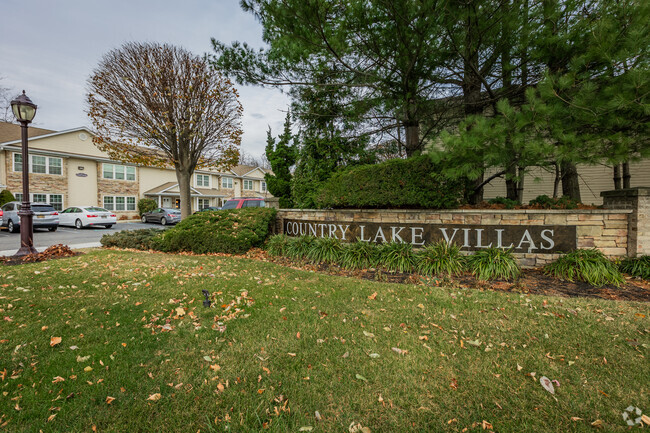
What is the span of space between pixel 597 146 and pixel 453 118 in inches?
137

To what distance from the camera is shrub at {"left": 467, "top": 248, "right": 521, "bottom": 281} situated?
4.80 m

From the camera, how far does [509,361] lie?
2473 mm

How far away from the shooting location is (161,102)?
8.98 meters

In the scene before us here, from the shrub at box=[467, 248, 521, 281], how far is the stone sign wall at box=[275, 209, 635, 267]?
436mm

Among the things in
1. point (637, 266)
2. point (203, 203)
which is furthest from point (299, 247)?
point (203, 203)

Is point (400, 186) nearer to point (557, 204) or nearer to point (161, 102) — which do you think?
point (557, 204)

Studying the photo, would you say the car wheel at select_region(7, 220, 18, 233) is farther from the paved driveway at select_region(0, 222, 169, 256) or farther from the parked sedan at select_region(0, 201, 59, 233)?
the paved driveway at select_region(0, 222, 169, 256)

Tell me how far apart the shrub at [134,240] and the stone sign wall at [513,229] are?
20.2 feet

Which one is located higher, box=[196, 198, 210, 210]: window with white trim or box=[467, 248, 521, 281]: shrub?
box=[196, 198, 210, 210]: window with white trim

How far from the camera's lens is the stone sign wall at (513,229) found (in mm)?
5133

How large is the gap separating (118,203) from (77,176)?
321cm

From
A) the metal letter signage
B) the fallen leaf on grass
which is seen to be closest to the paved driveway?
the metal letter signage

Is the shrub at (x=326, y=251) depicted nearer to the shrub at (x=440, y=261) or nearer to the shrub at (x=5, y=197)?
the shrub at (x=440, y=261)

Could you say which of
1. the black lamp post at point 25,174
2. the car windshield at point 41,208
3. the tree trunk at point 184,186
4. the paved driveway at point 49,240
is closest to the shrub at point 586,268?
the tree trunk at point 184,186
